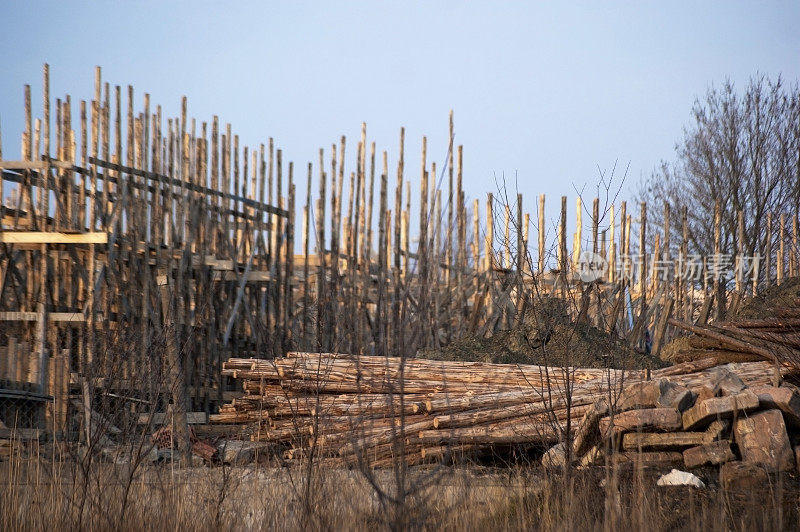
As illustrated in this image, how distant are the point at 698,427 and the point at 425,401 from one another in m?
2.59

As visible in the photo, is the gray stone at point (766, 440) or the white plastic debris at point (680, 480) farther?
the gray stone at point (766, 440)

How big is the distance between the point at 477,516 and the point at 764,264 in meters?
17.6

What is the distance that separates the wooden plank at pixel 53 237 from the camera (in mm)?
11281

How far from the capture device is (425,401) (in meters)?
8.86

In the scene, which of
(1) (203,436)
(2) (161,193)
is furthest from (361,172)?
(1) (203,436)

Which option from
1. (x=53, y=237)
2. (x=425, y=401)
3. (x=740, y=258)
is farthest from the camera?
(x=740, y=258)

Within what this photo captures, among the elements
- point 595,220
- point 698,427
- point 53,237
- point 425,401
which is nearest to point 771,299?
point 698,427

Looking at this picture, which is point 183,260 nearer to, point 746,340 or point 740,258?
point 746,340

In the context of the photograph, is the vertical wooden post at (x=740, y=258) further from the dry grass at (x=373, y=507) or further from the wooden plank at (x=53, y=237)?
the dry grass at (x=373, y=507)

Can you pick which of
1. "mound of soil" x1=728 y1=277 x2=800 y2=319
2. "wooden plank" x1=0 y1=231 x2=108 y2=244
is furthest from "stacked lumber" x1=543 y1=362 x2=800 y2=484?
"wooden plank" x1=0 y1=231 x2=108 y2=244

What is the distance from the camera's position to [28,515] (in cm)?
542

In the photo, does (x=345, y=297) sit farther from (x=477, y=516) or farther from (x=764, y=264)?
(x=764, y=264)

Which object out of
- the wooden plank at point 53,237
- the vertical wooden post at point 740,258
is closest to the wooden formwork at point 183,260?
the wooden plank at point 53,237

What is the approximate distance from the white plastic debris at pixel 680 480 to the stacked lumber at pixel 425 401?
2.95ft
